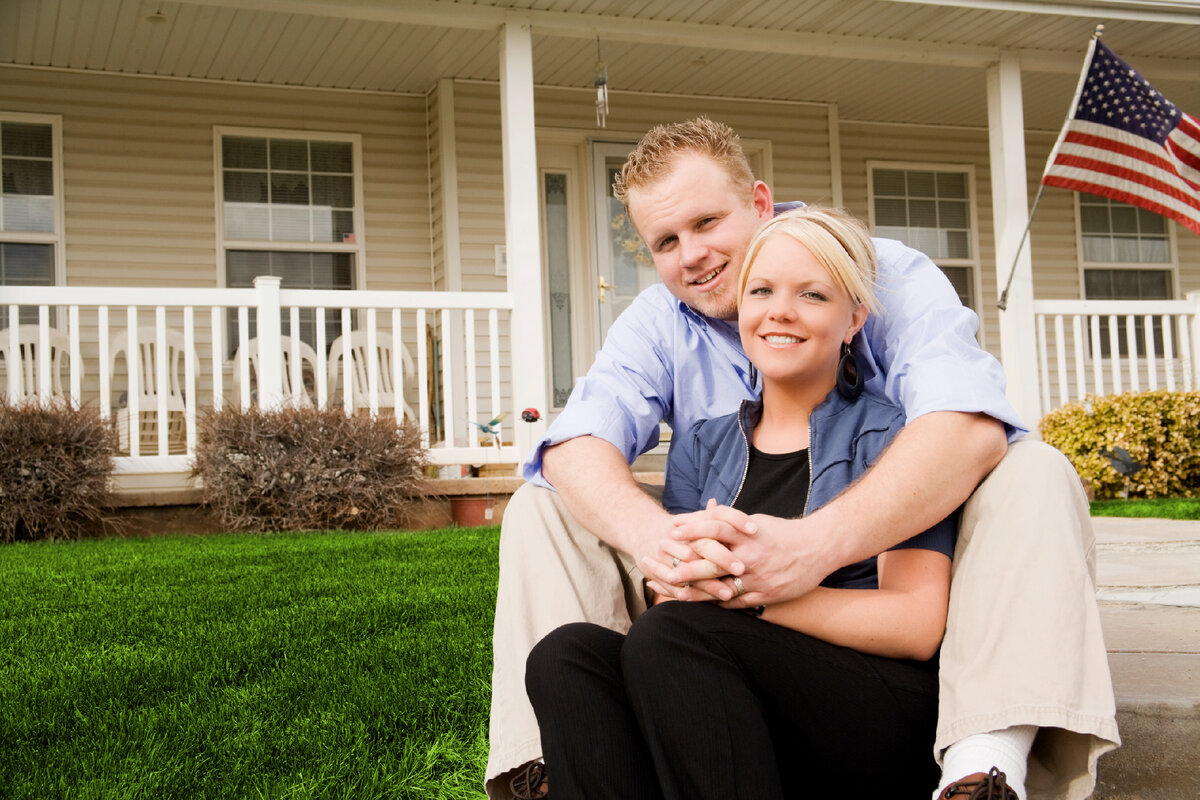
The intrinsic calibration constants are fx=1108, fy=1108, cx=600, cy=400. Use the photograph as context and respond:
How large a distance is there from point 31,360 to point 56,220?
163 centimetres

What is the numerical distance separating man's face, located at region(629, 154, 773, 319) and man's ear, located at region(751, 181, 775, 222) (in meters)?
0.08

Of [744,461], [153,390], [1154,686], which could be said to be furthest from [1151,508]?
[153,390]

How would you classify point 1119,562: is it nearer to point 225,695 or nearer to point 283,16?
point 225,695

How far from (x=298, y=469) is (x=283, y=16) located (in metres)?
3.07

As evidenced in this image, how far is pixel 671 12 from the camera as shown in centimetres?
679

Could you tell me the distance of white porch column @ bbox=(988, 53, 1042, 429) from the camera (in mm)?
7336

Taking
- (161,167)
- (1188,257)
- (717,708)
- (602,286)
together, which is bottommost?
(717,708)

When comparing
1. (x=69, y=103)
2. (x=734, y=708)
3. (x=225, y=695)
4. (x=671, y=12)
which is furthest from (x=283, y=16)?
(x=734, y=708)

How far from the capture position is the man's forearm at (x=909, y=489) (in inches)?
61.9

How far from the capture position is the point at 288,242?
800 centimetres

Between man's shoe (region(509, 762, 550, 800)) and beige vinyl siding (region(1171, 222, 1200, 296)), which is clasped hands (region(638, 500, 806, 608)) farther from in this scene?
beige vinyl siding (region(1171, 222, 1200, 296))

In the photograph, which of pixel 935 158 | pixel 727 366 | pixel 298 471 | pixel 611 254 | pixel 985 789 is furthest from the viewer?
pixel 935 158

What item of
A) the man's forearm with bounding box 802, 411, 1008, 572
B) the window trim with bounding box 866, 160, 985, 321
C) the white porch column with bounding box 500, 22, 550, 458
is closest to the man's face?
the man's forearm with bounding box 802, 411, 1008, 572

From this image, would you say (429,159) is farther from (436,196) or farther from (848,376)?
(848,376)
